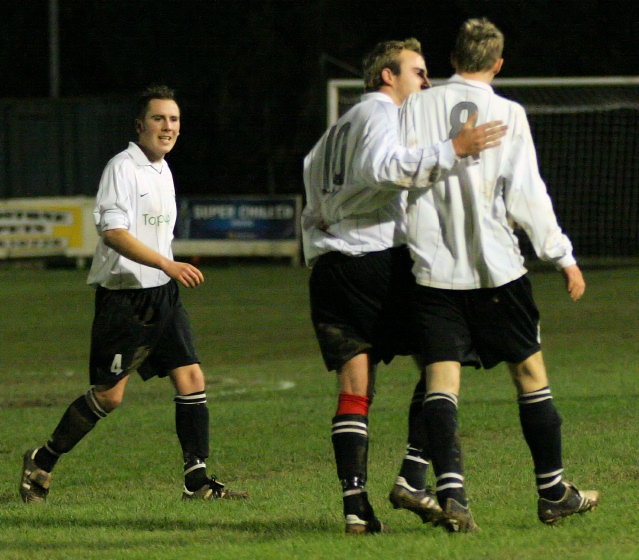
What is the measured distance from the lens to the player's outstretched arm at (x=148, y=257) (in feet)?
18.2

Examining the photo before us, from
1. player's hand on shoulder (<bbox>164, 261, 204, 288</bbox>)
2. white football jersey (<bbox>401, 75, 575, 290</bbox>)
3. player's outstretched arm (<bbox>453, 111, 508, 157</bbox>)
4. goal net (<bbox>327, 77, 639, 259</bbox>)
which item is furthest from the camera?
goal net (<bbox>327, 77, 639, 259</bbox>)

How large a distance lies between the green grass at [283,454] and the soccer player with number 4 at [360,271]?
259 millimetres

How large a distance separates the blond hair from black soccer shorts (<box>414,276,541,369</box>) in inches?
31.7

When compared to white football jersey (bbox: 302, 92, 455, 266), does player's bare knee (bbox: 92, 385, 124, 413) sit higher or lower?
lower

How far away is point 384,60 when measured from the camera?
501cm

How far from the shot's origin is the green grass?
4773mm

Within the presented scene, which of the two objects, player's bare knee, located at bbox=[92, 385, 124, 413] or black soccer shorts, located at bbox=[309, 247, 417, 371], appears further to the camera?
player's bare knee, located at bbox=[92, 385, 124, 413]

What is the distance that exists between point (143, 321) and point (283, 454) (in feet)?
5.27

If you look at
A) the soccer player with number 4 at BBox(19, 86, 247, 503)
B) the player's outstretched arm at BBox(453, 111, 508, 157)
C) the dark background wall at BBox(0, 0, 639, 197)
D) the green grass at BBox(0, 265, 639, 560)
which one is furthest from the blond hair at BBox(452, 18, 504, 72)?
the dark background wall at BBox(0, 0, 639, 197)

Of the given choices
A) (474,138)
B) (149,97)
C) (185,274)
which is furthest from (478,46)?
(149,97)

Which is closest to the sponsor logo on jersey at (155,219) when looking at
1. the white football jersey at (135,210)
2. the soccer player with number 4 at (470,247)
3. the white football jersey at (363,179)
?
the white football jersey at (135,210)

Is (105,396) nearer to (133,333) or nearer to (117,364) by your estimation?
(117,364)

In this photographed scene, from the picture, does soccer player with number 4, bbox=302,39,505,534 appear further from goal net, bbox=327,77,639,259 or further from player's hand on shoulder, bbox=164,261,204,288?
goal net, bbox=327,77,639,259

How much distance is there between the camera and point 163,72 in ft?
108
